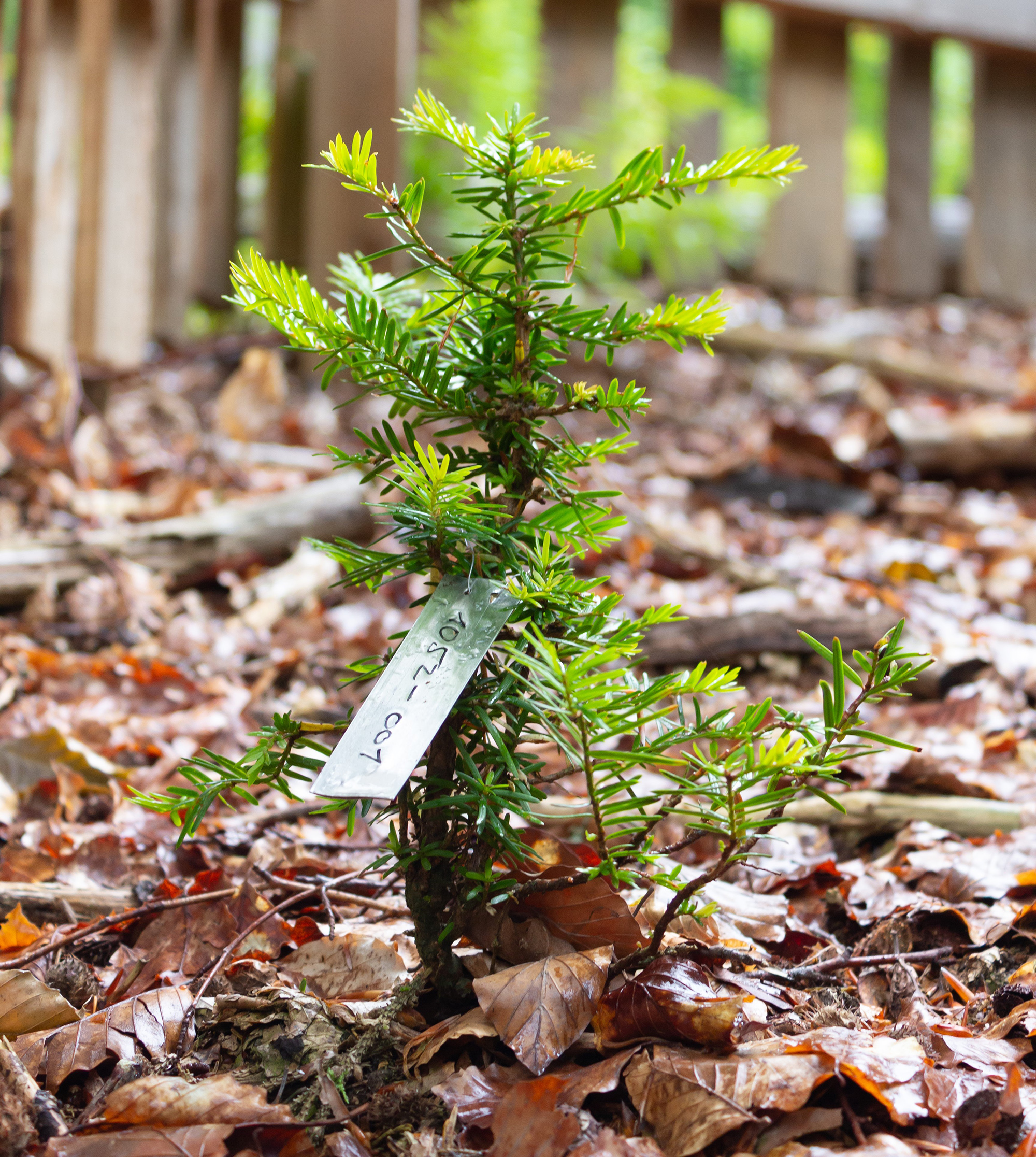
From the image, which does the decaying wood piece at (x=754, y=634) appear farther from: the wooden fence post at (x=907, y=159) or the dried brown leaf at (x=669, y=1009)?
the wooden fence post at (x=907, y=159)

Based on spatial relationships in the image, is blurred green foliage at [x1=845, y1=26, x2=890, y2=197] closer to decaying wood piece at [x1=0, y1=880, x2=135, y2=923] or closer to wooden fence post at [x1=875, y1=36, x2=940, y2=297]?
wooden fence post at [x1=875, y1=36, x2=940, y2=297]

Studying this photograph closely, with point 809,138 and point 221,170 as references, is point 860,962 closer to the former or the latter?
point 221,170

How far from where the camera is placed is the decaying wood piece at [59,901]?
5.11ft

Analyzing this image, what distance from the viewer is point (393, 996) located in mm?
1256

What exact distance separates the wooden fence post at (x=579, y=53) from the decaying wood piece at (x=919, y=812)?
3.69m

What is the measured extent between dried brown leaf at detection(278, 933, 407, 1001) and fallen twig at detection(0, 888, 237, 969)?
0.48 ft

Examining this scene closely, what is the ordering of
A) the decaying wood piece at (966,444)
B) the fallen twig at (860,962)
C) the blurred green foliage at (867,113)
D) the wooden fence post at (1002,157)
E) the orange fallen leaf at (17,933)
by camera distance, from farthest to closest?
the blurred green foliage at (867,113) → the wooden fence post at (1002,157) → the decaying wood piece at (966,444) → the orange fallen leaf at (17,933) → the fallen twig at (860,962)

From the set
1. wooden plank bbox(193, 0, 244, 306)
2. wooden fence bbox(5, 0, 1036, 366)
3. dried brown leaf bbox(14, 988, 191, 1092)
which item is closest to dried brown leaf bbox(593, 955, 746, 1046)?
dried brown leaf bbox(14, 988, 191, 1092)

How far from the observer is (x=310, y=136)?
13.3 ft

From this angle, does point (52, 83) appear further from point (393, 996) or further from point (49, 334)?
point (393, 996)

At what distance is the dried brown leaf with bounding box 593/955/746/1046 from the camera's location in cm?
114

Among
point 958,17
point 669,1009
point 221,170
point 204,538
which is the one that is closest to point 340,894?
point 669,1009

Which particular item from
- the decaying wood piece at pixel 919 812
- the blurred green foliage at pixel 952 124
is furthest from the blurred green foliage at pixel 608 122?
the blurred green foliage at pixel 952 124

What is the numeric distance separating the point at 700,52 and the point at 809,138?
65cm
